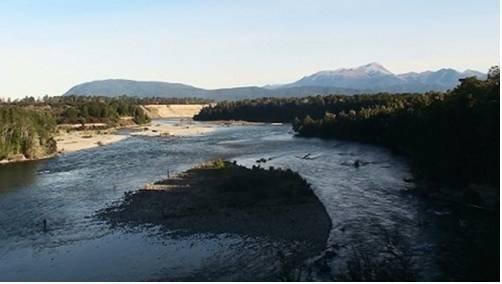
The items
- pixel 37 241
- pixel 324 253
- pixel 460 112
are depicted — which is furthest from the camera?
pixel 460 112

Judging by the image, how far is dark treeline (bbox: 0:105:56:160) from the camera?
6520cm

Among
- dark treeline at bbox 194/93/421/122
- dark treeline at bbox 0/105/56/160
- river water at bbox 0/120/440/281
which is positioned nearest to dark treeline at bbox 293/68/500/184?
river water at bbox 0/120/440/281

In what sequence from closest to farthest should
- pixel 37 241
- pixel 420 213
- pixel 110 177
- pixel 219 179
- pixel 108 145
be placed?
pixel 37 241, pixel 420 213, pixel 219 179, pixel 110 177, pixel 108 145

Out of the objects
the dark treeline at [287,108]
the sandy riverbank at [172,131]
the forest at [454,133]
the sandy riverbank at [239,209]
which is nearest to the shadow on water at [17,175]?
the sandy riverbank at [239,209]

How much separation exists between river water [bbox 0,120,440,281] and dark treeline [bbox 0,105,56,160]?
4.62m

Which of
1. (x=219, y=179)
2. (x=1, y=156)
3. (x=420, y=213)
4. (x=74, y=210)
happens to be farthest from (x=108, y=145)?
(x=420, y=213)

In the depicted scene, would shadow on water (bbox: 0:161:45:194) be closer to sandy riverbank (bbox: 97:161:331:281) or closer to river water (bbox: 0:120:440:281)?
river water (bbox: 0:120:440:281)

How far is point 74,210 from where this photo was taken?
1469 inches

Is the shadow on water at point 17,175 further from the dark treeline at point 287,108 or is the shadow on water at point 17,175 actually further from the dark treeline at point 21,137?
the dark treeline at point 287,108

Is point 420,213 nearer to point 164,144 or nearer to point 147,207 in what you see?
point 147,207

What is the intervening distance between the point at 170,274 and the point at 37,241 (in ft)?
31.4

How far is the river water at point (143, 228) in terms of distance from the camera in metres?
25.4

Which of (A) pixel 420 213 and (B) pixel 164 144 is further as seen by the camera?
(B) pixel 164 144

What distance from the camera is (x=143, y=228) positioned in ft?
106
